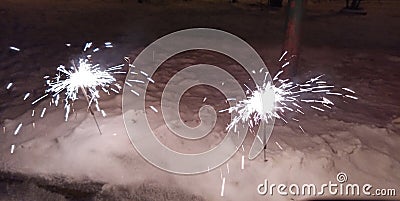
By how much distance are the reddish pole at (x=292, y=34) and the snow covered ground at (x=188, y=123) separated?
1.53 feet

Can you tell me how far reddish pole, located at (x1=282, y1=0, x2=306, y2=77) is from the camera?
5.00 metres

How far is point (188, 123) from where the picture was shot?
4.37 metres

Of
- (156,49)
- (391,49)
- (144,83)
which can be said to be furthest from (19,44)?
(391,49)

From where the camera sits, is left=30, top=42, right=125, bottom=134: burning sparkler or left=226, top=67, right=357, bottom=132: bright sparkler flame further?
left=30, top=42, right=125, bottom=134: burning sparkler

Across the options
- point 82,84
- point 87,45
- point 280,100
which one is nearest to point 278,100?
point 280,100

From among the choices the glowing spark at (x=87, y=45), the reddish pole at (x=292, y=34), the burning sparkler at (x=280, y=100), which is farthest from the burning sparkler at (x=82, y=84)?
the reddish pole at (x=292, y=34)

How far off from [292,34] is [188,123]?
1.88 metres

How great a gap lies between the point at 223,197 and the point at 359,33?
6.23 metres

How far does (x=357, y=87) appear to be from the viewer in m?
5.48

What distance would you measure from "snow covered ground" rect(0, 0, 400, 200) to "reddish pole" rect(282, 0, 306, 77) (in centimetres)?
47

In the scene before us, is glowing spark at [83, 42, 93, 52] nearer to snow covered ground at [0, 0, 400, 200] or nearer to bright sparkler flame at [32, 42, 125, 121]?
snow covered ground at [0, 0, 400, 200]

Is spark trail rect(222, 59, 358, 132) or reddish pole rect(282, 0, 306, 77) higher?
reddish pole rect(282, 0, 306, 77)

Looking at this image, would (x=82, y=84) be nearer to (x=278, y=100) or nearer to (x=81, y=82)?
(x=81, y=82)

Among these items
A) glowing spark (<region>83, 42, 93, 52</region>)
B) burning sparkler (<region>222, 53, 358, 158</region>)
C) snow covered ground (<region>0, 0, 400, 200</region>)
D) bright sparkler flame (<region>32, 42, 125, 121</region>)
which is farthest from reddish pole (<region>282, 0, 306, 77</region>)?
glowing spark (<region>83, 42, 93, 52</region>)
